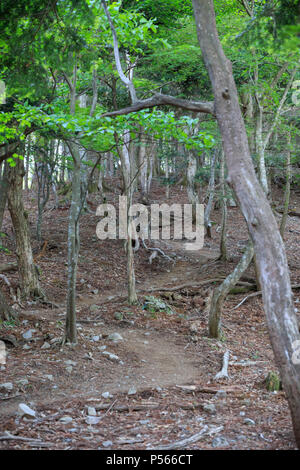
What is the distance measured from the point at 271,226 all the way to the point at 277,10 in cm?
277

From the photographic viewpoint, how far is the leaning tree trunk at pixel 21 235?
9.55 metres

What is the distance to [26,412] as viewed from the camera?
4.61 m

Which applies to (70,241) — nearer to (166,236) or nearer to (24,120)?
(24,120)

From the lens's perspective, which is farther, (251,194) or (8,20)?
(8,20)

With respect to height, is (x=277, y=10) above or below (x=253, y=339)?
above

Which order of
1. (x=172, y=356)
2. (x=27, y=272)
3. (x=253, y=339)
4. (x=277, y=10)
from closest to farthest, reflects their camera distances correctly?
(x=277, y=10)
(x=172, y=356)
(x=253, y=339)
(x=27, y=272)

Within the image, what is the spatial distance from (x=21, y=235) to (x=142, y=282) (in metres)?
4.33

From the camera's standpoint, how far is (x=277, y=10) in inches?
187

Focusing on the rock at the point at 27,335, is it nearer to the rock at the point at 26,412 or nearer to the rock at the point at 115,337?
the rock at the point at 115,337

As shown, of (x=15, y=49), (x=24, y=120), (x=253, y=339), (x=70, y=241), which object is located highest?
(x=15, y=49)

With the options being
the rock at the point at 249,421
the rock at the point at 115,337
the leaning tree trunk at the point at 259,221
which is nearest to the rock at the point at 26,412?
the rock at the point at 249,421

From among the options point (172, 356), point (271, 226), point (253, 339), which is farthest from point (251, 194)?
point (253, 339)

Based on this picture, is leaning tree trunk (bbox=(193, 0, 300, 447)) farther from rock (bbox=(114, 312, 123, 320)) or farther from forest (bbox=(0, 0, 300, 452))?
rock (bbox=(114, 312, 123, 320))

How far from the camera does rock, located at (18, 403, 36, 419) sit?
4590mm
